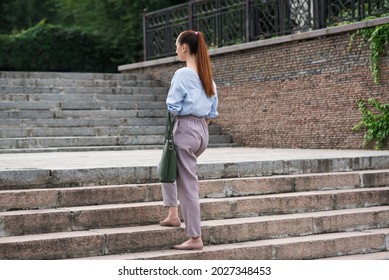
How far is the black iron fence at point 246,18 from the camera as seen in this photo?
15414 millimetres

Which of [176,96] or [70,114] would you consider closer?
[176,96]

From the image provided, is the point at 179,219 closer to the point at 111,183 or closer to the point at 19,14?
the point at 111,183

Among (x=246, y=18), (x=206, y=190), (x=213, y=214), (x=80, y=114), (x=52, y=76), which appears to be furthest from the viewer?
(x=52, y=76)

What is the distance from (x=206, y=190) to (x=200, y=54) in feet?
7.06

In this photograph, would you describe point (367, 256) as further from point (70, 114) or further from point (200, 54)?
point (70, 114)

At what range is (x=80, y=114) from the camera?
17172mm

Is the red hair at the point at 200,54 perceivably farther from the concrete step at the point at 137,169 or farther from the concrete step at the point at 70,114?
the concrete step at the point at 70,114

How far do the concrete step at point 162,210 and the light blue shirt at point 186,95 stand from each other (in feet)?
4.44

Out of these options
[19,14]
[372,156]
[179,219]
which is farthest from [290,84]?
[19,14]

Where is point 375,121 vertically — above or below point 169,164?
above

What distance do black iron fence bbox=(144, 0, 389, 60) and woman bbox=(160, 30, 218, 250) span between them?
7689 mm

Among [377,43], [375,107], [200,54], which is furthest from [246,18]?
[200,54]

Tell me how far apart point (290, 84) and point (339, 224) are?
7122 millimetres

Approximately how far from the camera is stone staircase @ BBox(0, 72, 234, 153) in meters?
15.8
